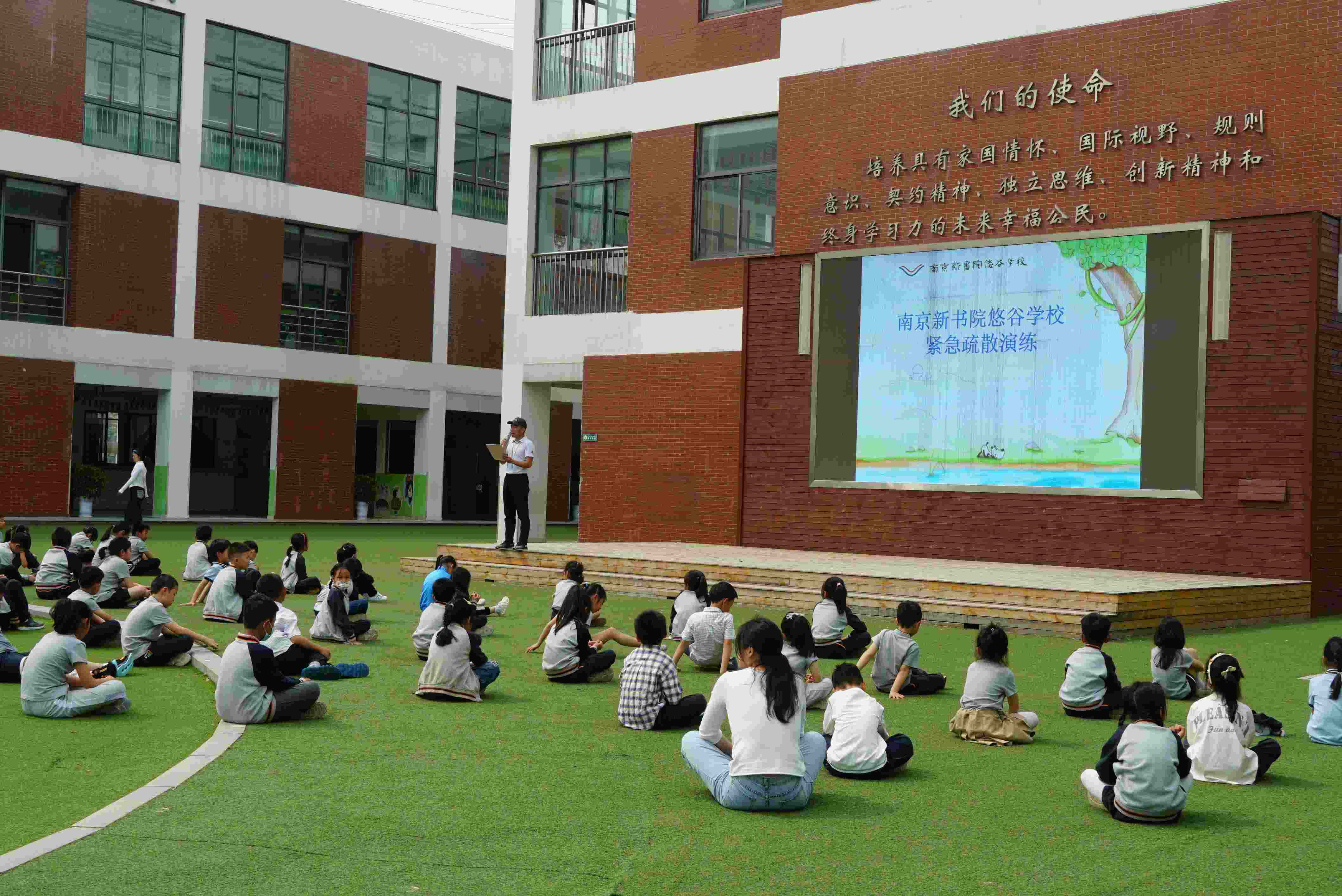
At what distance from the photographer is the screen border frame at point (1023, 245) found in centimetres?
1705

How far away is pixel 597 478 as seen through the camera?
24109 millimetres

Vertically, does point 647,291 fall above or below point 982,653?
above

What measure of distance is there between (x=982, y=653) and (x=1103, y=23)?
12.0 m

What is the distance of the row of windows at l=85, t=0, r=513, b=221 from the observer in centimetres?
3127

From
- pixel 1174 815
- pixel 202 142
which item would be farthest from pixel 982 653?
pixel 202 142

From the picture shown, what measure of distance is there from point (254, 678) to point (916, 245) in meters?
13.1

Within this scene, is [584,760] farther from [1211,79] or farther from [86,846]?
[1211,79]

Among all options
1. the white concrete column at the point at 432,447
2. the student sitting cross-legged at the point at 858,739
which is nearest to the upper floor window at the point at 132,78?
the white concrete column at the point at 432,447

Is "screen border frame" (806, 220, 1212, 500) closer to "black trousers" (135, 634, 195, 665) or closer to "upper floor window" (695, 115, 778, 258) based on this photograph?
"upper floor window" (695, 115, 778, 258)

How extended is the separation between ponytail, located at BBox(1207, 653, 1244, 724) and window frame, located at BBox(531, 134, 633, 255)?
17341 millimetres

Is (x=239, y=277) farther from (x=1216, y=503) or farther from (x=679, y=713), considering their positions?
(x=679, y=713)

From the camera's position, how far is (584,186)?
25.2 m

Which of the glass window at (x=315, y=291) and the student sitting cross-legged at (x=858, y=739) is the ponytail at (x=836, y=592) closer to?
the student sitting cross-legged at (x=858, y=739)

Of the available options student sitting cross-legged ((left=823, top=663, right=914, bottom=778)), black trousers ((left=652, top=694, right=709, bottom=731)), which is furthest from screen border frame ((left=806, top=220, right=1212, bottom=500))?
student sitting cross-legged ((left=823, top=663, right=914, bottom=778))
